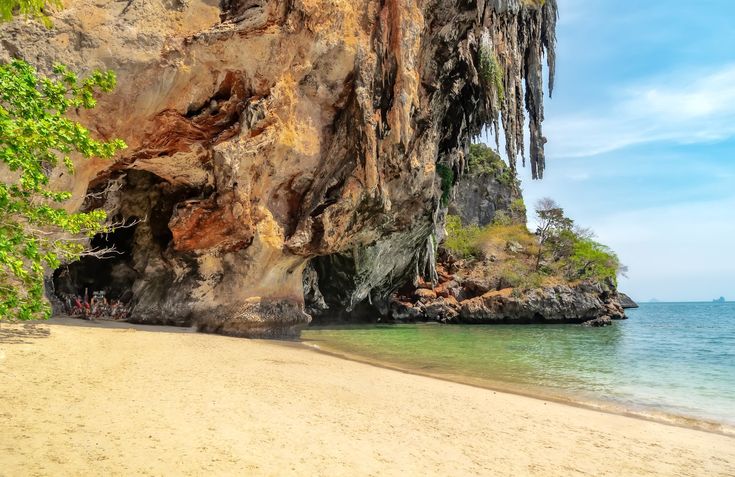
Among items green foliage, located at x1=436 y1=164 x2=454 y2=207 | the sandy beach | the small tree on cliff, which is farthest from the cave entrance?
green foliage, located at x1=436 y1=164 x2=454 y2=207

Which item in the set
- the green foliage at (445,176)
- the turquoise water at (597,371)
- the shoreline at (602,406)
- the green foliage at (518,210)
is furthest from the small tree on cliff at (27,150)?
the green foliage at (518,210)

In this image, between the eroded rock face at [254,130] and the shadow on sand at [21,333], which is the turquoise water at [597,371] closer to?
the eroded rock face at [254,130]

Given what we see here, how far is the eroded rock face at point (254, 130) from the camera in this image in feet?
37.7

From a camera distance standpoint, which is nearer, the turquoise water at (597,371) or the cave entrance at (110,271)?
the turquoise water at (597,371)

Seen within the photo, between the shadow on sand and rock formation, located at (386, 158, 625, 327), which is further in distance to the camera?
rock formation, located at (386, 158, 625, 327)

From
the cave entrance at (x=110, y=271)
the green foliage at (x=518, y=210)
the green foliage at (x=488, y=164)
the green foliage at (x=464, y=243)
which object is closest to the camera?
the cave entrance at (x=110, y=271)

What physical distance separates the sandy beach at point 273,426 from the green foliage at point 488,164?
51.7 metres

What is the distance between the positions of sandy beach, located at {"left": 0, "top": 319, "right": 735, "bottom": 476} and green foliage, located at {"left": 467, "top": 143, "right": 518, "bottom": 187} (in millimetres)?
51660

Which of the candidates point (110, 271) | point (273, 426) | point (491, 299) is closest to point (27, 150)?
point (273, 426)

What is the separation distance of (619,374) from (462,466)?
30.4 feet

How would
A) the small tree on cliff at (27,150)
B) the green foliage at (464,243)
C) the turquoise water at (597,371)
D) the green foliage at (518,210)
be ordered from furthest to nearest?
1. the green foliage at (518,210)
2. the green foliage at (464,243)
3. the turquoise water at (597,371)
4. the small tree on cliff at (27,150)

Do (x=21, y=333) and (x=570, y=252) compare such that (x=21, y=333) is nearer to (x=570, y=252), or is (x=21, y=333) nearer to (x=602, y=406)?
(x=602, y=406)

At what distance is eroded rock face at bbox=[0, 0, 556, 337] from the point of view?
37.7 feet

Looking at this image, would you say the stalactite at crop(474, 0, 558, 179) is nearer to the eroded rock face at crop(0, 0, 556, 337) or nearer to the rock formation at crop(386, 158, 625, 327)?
the eroded rock face at crop(0, 0, 556, 337)
